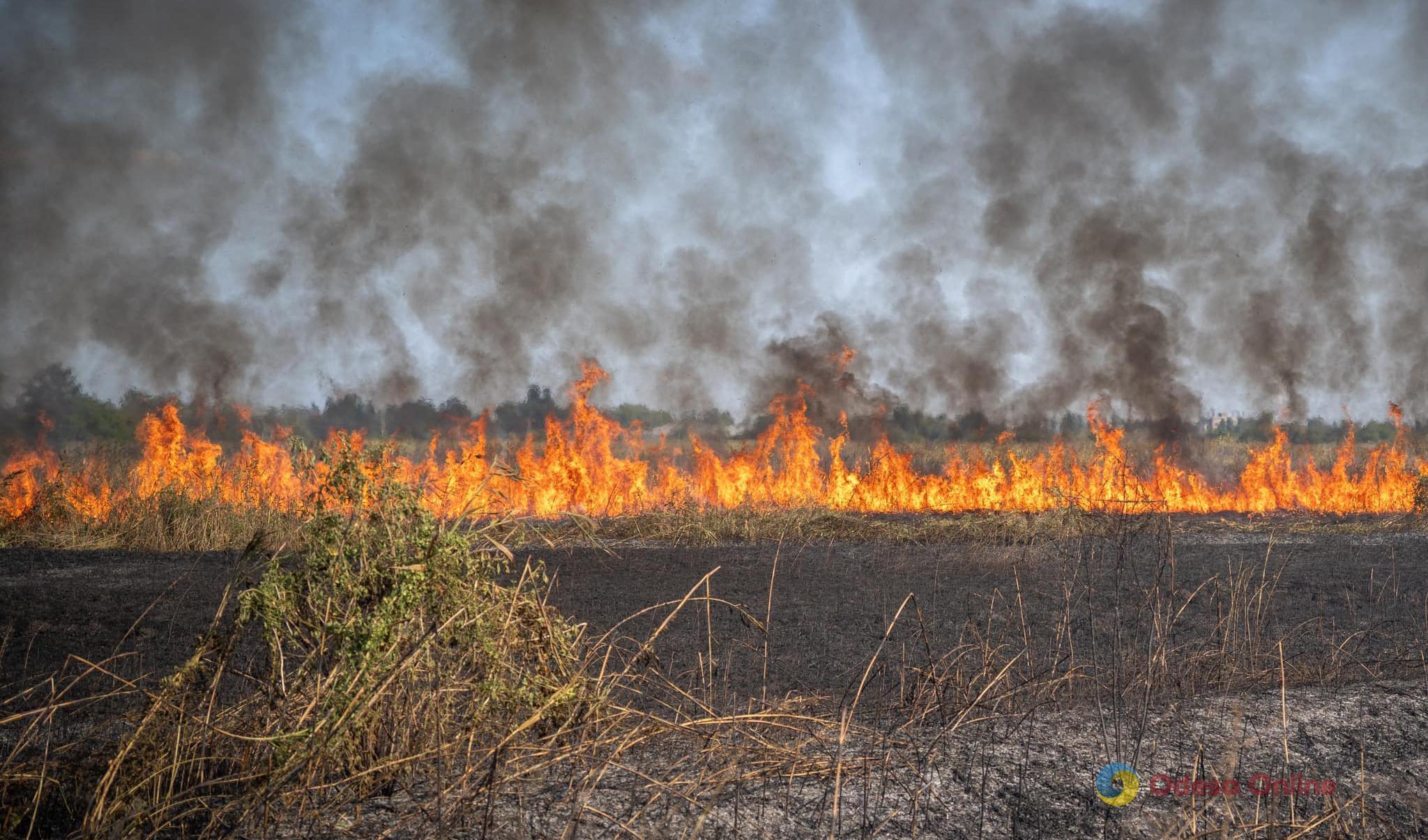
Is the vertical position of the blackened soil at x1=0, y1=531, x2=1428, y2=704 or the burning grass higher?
the burning grass

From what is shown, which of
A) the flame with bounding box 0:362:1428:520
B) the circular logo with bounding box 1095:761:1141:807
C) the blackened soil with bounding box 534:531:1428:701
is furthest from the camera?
the flame with bounding box 0:362:1428:520

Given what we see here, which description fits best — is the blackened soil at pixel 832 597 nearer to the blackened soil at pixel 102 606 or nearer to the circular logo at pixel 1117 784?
the blackened soil at pixel 102 606

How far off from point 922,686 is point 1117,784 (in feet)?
2.91

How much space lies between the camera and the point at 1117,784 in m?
3.05

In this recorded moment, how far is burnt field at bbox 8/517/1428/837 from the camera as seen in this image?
2.71 m

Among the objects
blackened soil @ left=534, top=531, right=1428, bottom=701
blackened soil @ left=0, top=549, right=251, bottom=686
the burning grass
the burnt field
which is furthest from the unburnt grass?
the burning grass

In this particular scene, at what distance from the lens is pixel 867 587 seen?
7.99 m

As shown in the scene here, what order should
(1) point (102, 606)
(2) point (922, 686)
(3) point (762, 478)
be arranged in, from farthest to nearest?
(3) point (762, 478), (1) point (102, 606), (2) point (922, 686)

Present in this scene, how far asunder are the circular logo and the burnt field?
39mm

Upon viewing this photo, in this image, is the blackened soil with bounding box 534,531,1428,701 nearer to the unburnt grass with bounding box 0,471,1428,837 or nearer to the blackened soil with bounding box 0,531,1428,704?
the blackened soil with bounding box 0,531,1428,704

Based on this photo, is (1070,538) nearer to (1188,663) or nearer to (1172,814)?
(1188,663)

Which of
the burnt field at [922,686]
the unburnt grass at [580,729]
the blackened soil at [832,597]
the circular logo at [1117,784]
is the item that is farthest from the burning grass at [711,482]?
the circular logo at [1117,784]

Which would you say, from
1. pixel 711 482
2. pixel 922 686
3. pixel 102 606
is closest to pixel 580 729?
pixel 922 686

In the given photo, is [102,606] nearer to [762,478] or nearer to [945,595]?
[945,595]
